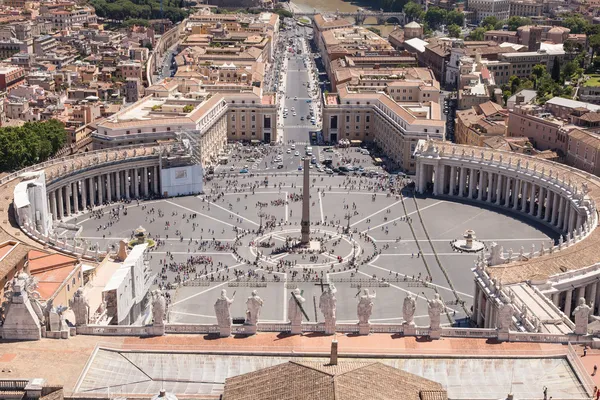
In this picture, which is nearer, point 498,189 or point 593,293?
point 593,293

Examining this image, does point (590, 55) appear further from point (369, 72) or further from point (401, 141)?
point (401, 141)

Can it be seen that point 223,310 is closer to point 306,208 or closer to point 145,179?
point 306,208

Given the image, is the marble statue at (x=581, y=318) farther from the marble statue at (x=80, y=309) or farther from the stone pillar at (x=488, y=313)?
the marble statue at (x=80, y=309)

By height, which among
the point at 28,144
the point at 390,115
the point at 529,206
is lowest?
the point at 529,206

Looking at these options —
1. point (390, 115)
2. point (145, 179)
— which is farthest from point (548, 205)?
point (145, 179)

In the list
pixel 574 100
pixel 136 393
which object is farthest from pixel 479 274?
pixel 574 100
